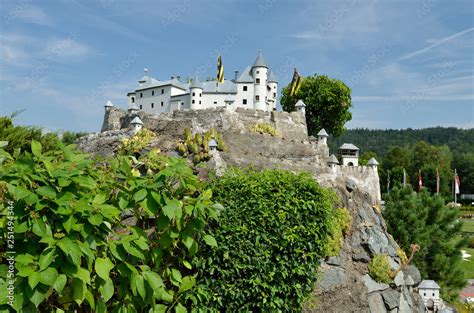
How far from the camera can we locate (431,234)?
44.8 ft

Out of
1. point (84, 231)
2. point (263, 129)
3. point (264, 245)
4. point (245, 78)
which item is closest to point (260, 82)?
point (245, 78)

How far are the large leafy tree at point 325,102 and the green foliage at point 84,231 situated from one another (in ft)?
95.5

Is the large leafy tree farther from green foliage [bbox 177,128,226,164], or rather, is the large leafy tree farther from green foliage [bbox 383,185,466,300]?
green foliage [bbox 177,128,226,164]

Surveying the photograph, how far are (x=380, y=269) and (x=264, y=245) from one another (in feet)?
11.7

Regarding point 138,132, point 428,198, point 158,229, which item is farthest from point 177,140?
point 428,198

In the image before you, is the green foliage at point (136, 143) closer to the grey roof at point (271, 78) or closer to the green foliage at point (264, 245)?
the green foliage at point (264, 245)

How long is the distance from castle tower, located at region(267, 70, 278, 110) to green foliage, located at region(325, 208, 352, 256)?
25861 millimetres

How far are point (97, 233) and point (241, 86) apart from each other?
94.5 ft

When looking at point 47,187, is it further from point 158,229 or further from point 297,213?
point 297,213

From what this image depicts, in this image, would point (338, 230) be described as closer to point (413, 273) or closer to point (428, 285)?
point (413, 273)

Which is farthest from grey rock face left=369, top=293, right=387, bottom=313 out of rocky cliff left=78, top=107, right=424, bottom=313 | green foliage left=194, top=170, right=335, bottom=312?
green foliage left=194, top=170, right=335, bottom=312

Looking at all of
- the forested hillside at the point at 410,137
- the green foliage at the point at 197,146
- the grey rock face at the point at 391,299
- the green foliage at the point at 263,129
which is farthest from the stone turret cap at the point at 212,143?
the forested hillside at the point at 410,137

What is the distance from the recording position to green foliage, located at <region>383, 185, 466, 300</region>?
514 inches

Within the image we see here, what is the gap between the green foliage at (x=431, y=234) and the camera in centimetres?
1305
